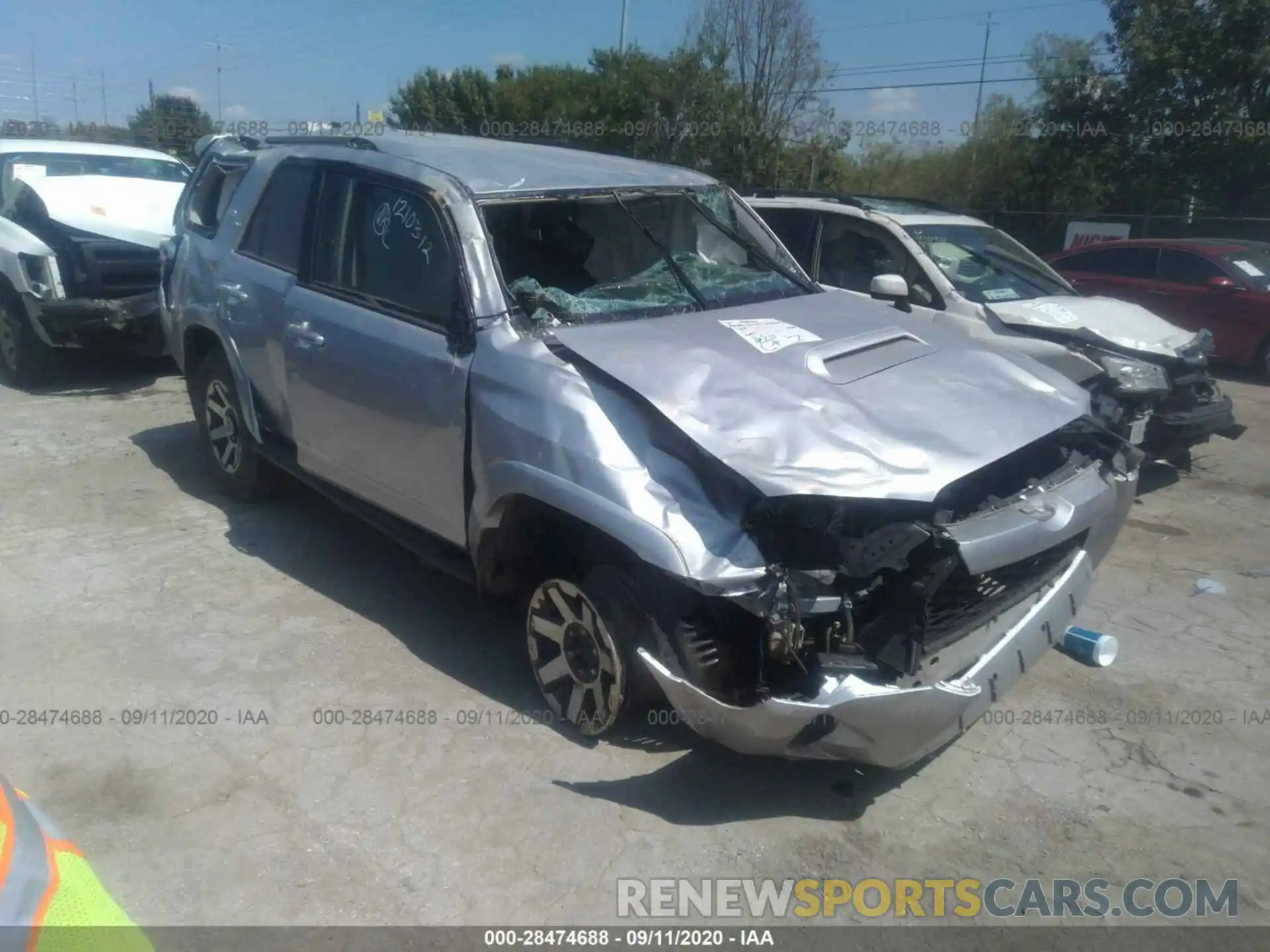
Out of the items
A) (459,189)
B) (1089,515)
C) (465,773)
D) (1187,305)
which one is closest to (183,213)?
(459,189)

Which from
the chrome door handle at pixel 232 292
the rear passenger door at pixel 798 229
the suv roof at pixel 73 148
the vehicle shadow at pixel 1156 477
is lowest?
the vehicle shadow at pixel 1156 477

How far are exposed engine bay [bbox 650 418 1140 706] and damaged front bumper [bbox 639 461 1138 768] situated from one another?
0.16ft

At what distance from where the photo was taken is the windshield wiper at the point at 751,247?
16.6 feet

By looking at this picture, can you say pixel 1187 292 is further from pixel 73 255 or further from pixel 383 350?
pixel 73 255

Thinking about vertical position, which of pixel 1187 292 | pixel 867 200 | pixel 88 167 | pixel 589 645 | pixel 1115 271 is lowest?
pixel 589 645

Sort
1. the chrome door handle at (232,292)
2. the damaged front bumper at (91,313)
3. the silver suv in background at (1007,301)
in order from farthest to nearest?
the damaged front bumper at (91,313), the silver suv in background at (1007,301), the chrome door handle at (232,292)

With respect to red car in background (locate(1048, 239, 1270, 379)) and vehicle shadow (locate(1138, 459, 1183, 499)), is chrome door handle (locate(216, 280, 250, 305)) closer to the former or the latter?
vehicle shadow (locate(1138, 459, 1183, 499))

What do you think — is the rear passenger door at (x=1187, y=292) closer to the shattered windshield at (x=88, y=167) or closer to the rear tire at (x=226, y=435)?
the rear tire at (x=226, y=435)

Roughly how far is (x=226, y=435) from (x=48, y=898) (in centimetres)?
461

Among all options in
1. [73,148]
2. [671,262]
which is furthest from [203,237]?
[73,148]

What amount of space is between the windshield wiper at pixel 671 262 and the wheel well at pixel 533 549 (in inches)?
48.1

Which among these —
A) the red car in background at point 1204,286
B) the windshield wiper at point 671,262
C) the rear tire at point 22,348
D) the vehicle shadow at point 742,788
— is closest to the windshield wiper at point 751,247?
the windshield wiper at point 671,262

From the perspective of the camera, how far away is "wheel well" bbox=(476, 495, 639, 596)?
146 inches

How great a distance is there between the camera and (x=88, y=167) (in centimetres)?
985
